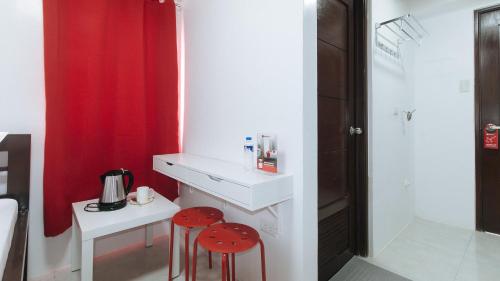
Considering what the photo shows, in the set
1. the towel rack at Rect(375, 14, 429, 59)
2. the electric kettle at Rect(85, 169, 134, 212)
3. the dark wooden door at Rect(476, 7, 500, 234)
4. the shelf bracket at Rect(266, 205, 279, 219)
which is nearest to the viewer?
the shelf bracket at Rect(266, 205, 279, 219)

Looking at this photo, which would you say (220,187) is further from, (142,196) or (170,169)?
(142,196)

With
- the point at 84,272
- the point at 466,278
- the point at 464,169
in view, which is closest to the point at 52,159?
the point at 84,272

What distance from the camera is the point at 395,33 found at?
226 cm

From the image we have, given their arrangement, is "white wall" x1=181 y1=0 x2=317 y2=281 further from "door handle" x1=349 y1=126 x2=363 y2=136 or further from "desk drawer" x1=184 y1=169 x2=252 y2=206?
"door handle" x1=349 y1=126 x2=363 y2=136

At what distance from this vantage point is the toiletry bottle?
1532 mm

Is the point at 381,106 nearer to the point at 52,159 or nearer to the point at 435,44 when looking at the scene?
the point at 435,44

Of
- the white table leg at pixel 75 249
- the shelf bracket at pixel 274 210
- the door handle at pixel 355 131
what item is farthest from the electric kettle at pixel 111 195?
the door handle at pixel 355 131

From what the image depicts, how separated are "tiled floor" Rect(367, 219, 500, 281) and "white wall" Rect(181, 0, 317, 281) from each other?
0.96 m

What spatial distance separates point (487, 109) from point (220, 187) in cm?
266

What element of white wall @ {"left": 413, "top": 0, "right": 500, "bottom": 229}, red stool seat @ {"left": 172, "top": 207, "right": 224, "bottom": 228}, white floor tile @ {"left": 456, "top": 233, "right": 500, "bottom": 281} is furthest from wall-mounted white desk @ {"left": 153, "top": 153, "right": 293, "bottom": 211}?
white wall @ {"left": 413, "top": 0, "right": 500, "bottom": 229}

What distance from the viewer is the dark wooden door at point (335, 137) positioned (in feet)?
5.31

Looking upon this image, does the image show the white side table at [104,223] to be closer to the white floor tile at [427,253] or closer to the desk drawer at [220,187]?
the desk drawer at [220,187]

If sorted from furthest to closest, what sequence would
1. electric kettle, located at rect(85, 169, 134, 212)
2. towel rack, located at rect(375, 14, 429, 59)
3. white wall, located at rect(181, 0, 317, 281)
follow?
towel rack, located at rect(375, 14, 429, 59)
electric kettle, located at rect(85, 169, 134, 212)
white wall, located at rect(181, 0, 317, 281)

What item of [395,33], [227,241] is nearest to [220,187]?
[227,241]
